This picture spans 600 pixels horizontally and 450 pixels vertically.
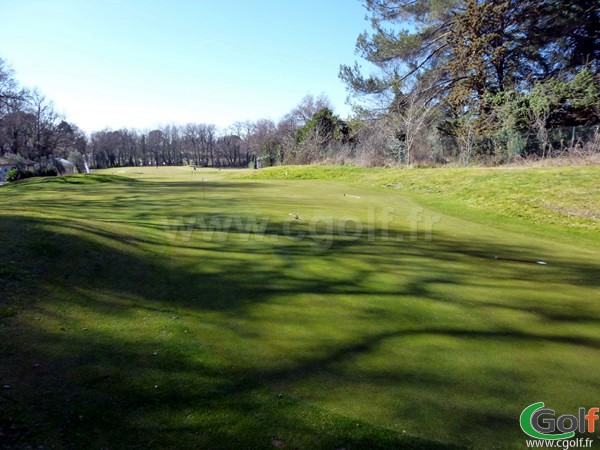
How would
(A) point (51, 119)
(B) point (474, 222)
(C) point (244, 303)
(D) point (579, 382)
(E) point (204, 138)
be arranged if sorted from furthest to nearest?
(E) point (204, 138)
(A) point (51, 119)
(B) point (474, 222)
(C) point (244, 303)
(D) point (579, 382)

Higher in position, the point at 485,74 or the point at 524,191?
the point at 485,74

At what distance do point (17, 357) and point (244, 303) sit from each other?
2041 mm

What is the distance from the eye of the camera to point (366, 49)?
28234mm

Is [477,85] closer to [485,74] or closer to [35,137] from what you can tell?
[485,74]

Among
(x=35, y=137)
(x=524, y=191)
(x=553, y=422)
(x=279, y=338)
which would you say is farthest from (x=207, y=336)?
(x=35, y=137)

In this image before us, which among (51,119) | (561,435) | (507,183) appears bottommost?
(561,435)

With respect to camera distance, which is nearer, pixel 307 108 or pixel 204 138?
pixel 307 108

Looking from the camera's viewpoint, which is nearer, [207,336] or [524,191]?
[207,336]

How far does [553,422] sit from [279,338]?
2100 mm

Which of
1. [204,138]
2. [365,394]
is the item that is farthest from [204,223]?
[204,138]

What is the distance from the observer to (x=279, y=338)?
3.40 metres

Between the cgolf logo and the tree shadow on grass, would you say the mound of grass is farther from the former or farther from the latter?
the cgolf logo

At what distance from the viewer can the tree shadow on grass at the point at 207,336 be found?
2.21 m

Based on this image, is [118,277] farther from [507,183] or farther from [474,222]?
[507,183]
